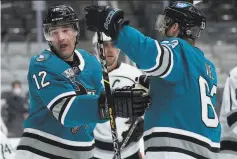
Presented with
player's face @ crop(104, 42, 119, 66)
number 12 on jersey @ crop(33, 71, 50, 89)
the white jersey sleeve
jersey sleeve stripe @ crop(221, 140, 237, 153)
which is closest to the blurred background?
player's face @ crop(104, 42, 119, 66)

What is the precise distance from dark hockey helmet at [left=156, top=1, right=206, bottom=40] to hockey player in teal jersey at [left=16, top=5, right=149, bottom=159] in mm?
385

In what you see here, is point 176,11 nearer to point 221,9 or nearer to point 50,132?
point 50,132

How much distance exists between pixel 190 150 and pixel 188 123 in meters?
0.10

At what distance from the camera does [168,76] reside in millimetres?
2148

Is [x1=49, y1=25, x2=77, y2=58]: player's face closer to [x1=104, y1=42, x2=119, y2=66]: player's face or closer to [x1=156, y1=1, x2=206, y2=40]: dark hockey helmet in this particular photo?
[x1=156, y1=1, x2=206, y2=40]: dark hockey helmet

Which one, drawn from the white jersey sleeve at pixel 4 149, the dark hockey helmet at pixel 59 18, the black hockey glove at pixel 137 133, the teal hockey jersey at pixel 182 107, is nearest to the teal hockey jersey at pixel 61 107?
the dark hockey helmet at pixel 59 18

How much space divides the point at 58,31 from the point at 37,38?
17.2 ft

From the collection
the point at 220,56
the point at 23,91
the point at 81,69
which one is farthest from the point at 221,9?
the point at 81,69

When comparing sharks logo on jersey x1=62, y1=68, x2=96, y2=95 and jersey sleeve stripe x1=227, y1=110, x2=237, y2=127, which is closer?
sharks logo on jersey x1=62, y1=68, x2=96, y2=95

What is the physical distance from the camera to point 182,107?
2.22 m

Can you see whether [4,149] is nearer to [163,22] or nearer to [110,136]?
[110,136]

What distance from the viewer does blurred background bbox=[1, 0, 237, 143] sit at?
6.42 m

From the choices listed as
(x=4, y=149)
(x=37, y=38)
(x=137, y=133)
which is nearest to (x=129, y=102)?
(x=4, y=149)

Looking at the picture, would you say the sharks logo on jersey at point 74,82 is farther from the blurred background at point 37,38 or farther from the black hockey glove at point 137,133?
the blurred background at point 37,38
